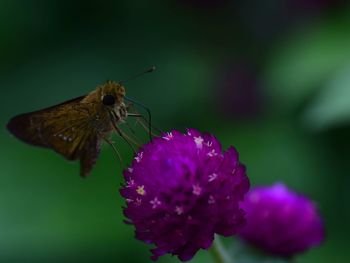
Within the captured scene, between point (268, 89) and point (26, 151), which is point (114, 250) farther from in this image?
point (268, 89)

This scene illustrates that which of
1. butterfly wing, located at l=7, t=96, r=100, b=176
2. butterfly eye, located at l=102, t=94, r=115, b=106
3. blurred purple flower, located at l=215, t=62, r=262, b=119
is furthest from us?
blurred purple flower, located at l=215, t=62, r=262, b=119

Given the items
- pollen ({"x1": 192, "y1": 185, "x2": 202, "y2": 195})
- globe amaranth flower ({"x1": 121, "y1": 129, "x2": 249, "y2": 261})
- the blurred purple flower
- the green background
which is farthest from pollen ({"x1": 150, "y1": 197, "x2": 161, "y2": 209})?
the blurred purple flower

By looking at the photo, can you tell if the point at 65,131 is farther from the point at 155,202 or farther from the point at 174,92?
the point at 174,92

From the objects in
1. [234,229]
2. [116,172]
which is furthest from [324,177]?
[234,229]

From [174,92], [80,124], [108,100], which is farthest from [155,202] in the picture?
[174,92]

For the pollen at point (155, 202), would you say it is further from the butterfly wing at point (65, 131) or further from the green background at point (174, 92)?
the green background at point (174, 92)

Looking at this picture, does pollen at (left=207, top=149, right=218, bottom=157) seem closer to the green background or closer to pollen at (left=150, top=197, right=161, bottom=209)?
pollen at (left=150, top=197, right=161, bottom=209)

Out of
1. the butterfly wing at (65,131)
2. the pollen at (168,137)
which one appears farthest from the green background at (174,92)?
the pollen at (168,137)
